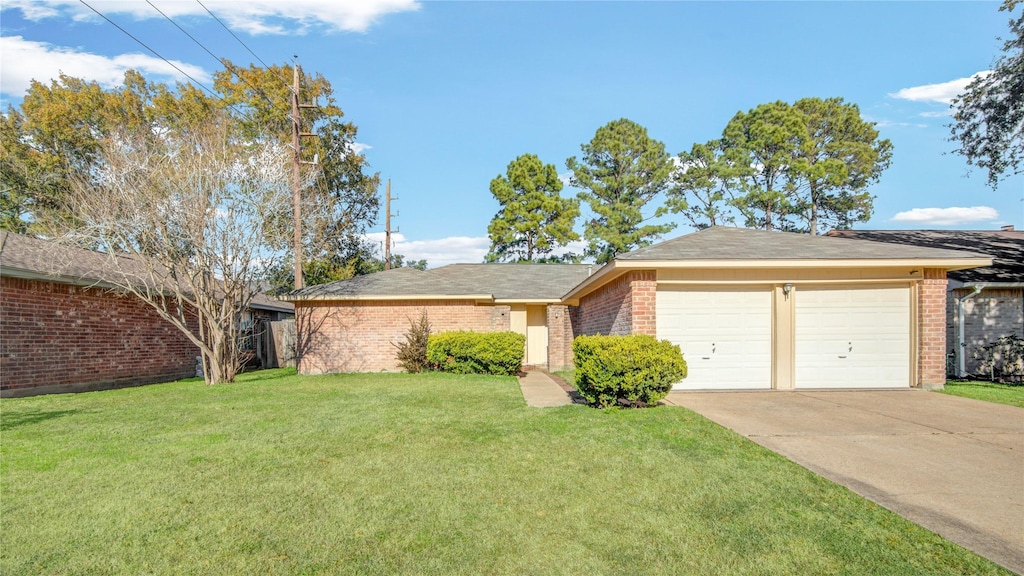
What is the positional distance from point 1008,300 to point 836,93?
2221cm

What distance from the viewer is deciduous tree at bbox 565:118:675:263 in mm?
32094

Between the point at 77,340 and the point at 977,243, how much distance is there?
2352 cm

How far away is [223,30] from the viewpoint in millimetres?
14297

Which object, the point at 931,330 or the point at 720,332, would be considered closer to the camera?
the point at 931,330

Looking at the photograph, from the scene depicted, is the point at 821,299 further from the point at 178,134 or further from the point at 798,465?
the point at 178,134

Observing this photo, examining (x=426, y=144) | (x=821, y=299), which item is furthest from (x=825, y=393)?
(x=426, y=144)

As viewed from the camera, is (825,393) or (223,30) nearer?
(825,393)

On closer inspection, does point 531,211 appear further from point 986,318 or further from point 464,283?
point 986,318

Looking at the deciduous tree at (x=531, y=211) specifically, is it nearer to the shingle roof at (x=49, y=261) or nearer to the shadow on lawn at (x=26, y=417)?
the shingle roof at (x=49, y=261)

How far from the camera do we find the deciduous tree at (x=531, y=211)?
3262cm

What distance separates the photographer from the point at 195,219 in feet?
42.4

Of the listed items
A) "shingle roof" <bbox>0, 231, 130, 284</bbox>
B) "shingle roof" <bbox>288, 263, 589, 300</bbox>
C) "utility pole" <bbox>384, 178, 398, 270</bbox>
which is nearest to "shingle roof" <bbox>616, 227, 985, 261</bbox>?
"shingle roof" <bbox>288, 263, 589, 300</bbox>

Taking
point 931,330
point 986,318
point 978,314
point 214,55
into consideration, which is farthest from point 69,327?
point 986,318

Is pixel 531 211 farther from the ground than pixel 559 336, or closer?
farther from the ground
